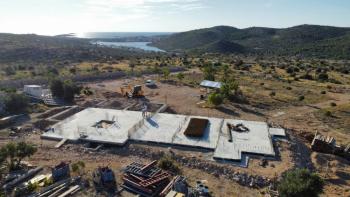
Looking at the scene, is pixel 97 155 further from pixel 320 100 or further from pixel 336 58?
pixel 336 58

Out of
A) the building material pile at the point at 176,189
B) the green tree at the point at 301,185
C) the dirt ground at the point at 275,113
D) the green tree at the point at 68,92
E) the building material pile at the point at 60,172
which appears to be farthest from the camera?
the green tree at the point at 68,92

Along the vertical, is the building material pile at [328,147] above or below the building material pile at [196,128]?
below

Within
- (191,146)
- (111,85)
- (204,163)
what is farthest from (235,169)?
(111,85)

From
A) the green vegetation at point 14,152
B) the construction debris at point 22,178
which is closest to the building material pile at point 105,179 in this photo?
the construction debris at point 22,178

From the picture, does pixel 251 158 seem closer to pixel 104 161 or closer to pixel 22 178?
pixel 104 161

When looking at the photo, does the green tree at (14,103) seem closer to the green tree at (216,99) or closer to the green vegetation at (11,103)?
the green vegetation at (11,103)

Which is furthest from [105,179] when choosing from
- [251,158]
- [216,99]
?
[216,99]
